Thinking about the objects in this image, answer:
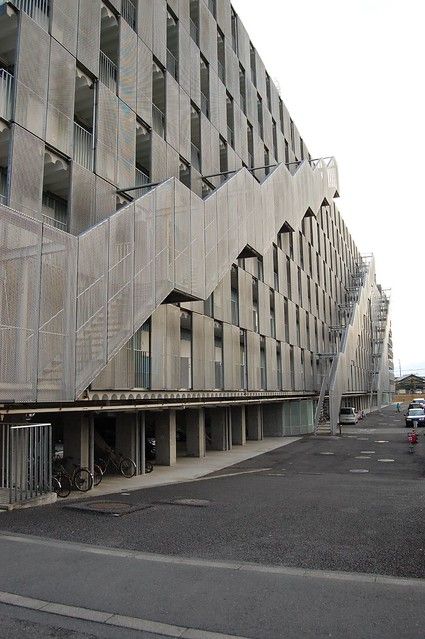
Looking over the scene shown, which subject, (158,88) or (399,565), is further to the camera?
(158,88)

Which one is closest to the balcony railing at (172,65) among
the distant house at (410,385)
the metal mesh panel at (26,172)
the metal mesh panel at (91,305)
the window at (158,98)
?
the window at (158,98)

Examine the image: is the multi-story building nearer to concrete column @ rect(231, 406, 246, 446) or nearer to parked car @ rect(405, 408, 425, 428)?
concrete column @ rect(231, 406, 246, 446)

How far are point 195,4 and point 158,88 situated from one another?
25.7ft

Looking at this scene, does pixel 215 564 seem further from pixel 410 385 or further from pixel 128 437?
pixel 410 385

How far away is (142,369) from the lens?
60.9ft

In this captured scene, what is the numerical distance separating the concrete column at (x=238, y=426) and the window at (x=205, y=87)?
55.1 ft

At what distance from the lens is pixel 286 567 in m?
Answer: 6.75

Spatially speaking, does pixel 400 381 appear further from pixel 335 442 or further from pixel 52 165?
pixel 52 165

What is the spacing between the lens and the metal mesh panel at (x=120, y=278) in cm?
1473

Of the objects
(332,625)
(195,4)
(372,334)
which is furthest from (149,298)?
(372,334)

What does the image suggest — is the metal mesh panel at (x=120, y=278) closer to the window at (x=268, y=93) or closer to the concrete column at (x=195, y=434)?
the concrete column at (x=195, y=434)

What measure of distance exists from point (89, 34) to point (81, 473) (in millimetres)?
14189

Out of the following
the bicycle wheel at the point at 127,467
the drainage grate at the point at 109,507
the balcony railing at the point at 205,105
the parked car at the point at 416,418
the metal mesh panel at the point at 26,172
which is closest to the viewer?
the drainage grate at the point at 109,507

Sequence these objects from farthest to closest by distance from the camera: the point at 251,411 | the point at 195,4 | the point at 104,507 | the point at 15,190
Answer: the point at 251,411 < the point at 195,4 < the point at 15,190 < the point at 104,507
